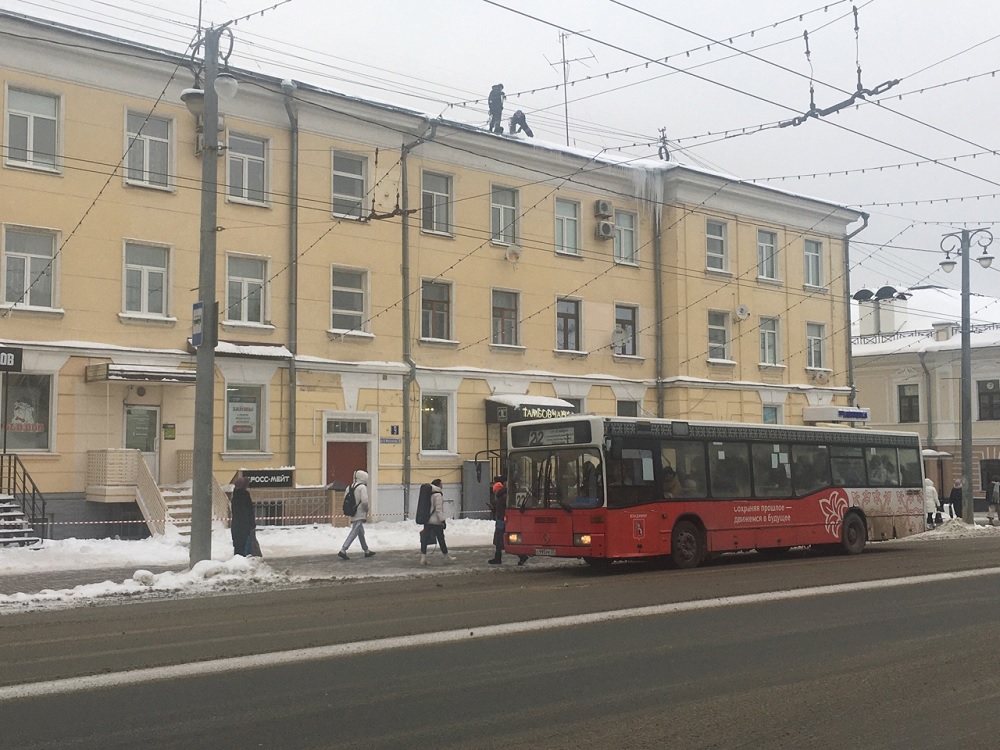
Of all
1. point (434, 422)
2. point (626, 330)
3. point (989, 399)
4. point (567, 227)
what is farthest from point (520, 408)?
point (989, 399)

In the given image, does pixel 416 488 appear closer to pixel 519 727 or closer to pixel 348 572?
pixel 348 572

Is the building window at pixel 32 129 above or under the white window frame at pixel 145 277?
above

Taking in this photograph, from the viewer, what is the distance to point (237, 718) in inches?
293

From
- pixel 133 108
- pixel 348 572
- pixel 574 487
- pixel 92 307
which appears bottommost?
pixel 348 572

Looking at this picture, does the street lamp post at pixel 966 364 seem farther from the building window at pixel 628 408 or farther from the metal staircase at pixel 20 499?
the metal staircase at pixel 20 499

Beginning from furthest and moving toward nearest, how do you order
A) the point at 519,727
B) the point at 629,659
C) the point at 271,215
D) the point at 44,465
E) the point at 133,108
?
the point at 271,215 → the point at 133,108 → the point at 44,465 → the point at 629,659 → the point at 519,727

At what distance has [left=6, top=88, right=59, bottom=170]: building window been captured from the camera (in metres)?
24.5

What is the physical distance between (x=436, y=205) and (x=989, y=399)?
37.8 meters

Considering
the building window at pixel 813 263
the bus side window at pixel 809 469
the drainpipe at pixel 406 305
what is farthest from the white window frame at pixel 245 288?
the building window at pixel 813 263

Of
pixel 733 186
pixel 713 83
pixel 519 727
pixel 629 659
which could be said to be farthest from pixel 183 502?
pixel 733 186

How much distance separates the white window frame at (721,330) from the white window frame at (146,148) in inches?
755

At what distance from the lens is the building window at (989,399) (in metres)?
57.2

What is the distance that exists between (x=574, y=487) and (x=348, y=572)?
4.19 meters

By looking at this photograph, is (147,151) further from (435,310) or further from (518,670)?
(518,670)
